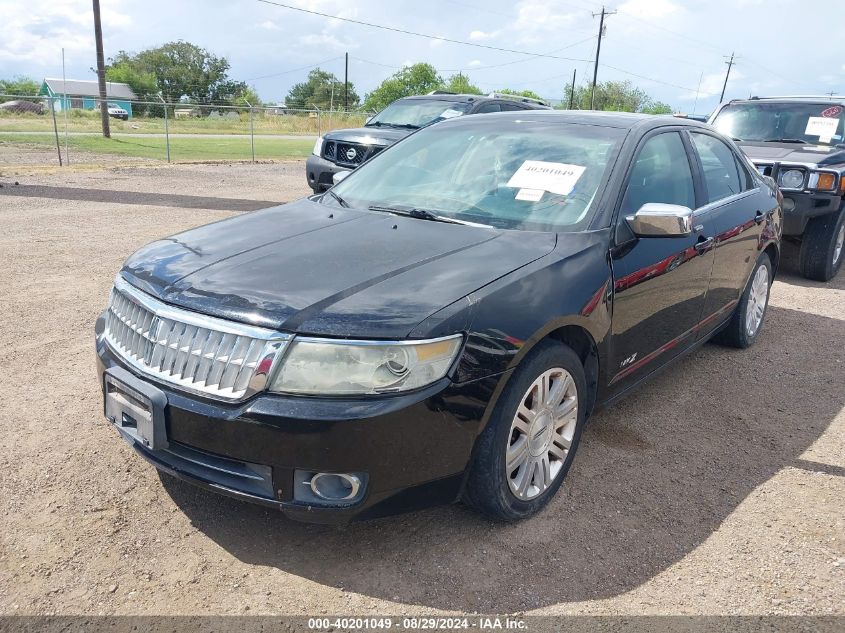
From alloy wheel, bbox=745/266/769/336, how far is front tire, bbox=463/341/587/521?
2.58 metres

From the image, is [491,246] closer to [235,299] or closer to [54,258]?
[235,299]

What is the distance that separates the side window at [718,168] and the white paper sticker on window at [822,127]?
3.95 m

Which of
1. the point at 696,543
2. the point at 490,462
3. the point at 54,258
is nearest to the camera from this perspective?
the point at 490,462

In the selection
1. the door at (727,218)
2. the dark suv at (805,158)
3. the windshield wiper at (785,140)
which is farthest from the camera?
the windshield wiper at (785,140)

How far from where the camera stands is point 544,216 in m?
3.29

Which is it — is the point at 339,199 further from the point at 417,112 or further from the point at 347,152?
the point at 417,112

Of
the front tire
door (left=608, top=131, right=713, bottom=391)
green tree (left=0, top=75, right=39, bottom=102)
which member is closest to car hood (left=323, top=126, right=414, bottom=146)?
door (left=608, top=131, right=713, bottom=391)

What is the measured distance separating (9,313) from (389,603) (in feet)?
13.9

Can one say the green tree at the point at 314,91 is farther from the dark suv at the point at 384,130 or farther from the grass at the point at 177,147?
the dark suv at the point at 384,130

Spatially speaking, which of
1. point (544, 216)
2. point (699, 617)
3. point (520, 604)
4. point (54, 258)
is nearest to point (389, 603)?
point (520, 604)

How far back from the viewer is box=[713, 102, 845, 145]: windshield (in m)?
8.07

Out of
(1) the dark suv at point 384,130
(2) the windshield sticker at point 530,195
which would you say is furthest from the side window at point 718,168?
(1) the dark suv at point 384,130

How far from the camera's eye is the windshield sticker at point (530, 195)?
3.39 m

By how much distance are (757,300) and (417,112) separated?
24.6 ft
